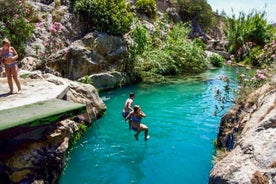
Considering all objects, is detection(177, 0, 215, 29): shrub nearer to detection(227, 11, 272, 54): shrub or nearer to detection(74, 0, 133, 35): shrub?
detection(227, 11, 272, 54): shrub

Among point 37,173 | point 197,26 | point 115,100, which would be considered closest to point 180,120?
point 115,100

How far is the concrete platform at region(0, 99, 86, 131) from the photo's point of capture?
7102mm

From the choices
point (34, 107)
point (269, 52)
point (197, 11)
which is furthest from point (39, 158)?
point (197, 11)

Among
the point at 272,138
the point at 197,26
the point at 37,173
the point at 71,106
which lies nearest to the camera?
the point at 272,138

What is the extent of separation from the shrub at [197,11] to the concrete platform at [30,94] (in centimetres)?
3292

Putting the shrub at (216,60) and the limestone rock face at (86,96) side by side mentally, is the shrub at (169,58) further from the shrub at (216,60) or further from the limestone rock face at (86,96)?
the limestone rock face at (86,96)

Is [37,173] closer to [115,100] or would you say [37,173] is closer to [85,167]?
[85,167]

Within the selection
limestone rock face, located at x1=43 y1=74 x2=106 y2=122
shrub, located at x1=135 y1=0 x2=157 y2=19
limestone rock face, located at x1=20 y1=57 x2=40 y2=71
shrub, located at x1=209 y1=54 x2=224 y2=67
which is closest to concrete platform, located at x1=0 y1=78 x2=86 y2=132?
limestone rock face, located at x1=43 y1=74 x2=106 y2=122

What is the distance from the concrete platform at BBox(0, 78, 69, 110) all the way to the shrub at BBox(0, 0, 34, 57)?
870 cm

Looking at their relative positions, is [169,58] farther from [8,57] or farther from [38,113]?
[38,113]

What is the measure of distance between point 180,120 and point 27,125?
8571 mm

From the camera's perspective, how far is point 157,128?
13477mm

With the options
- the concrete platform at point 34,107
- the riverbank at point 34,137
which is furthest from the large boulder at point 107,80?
the riverbank at point 34,137

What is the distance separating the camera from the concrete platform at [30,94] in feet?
29.0
